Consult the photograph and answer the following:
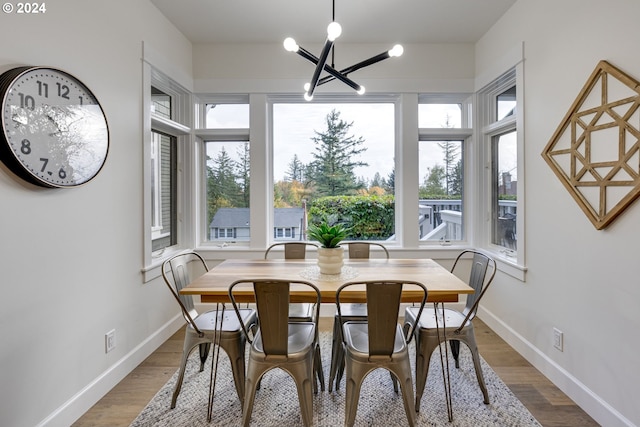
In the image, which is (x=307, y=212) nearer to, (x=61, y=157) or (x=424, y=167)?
(x=424, y=167)

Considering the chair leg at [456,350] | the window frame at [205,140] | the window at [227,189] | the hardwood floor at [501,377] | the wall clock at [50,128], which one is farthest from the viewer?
the window at [227,189]

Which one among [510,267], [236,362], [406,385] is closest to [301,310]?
[236,362]

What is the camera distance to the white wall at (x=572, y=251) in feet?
5.48

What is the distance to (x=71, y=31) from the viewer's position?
1863 millimetres

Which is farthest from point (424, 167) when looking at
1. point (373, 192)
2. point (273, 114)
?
point (273, 114)

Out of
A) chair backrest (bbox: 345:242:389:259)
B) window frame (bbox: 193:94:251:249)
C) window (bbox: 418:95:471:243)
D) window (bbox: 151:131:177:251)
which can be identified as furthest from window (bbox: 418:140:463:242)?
window (bbox: 151:131:177:251)

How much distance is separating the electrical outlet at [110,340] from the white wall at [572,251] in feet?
10.00

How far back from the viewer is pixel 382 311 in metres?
1.56

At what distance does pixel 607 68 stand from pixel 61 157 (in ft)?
9.95

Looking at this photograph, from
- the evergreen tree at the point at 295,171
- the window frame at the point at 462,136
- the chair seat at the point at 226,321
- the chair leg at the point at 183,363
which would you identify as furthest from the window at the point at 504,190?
the chair leg at the point at 183,363

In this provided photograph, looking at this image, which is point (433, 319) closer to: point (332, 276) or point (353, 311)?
point (353, 311)

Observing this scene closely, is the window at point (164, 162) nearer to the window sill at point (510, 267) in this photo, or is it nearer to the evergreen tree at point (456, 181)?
the evergreen tree at point (456, 181)

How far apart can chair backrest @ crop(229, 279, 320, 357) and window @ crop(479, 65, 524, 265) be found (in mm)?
2088

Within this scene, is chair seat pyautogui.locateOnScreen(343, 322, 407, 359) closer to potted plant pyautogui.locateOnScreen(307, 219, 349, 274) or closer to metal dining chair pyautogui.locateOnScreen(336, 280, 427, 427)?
metal dining chair pyautogui.locateOnScreen(336, 280, 427, 427)
